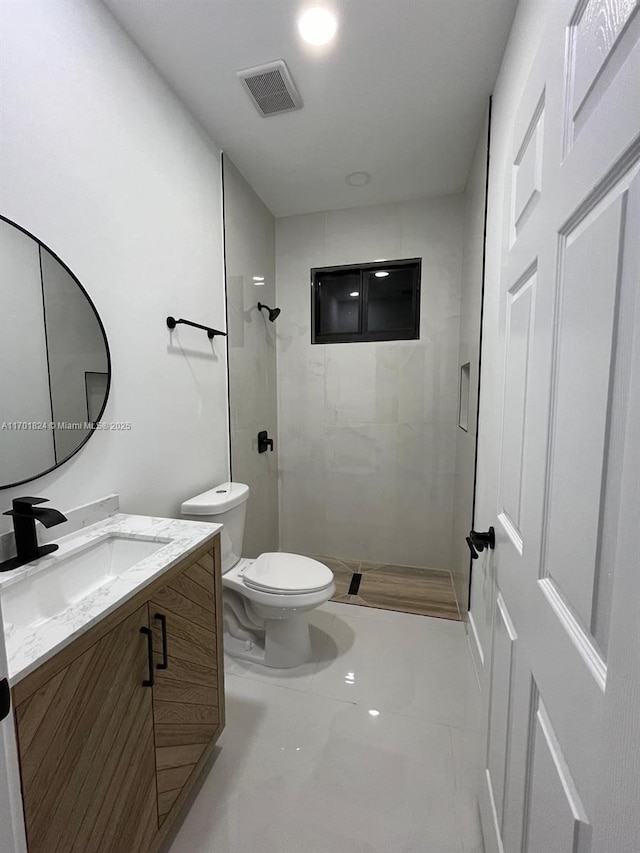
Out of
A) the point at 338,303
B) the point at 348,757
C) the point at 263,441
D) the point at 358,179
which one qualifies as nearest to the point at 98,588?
the point at 348,757

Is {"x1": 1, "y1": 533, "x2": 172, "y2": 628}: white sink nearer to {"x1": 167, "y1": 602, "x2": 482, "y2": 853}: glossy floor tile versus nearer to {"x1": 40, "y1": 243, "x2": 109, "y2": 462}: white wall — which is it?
{"x1": 40, "y1": 243, "x2": 109, "y2": 462}: white wall

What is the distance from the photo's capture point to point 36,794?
0.66m

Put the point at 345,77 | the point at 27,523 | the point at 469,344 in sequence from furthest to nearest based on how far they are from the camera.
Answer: the point at 469,344, the point at 345,77, the point at 27,523

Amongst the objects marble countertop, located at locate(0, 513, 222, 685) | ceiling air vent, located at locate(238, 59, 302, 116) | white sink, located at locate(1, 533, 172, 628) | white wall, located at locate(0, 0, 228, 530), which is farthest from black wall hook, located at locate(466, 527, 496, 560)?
ceiling air vent, located at locate(238, 59, 302, 116)

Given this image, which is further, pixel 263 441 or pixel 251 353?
pixel 263 441

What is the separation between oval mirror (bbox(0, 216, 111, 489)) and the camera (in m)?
1.00

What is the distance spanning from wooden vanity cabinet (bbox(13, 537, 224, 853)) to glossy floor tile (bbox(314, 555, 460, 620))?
50.8 inches

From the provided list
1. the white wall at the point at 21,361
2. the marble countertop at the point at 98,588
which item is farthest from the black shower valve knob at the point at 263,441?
the white wall at the point at 21,361

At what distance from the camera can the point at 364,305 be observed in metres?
2.62

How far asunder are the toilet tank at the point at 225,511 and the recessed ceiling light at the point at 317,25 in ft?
6.17

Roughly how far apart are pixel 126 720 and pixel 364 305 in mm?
2496

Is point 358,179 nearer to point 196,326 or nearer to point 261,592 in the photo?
point 196,326

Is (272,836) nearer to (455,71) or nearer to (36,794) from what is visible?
(36,794)

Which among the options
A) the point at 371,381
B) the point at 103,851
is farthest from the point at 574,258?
the point at 371,381
